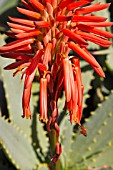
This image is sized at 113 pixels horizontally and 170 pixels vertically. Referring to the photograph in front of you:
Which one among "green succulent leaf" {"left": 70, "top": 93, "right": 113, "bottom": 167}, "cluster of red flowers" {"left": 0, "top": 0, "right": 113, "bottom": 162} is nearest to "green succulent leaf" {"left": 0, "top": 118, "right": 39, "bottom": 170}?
"green succulent leaf" {"left": 70, "top": 93, "right": 113, "bottom": 167}

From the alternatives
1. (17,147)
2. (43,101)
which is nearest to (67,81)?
(43,101)

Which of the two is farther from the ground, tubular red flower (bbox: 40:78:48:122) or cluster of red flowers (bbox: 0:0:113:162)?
cluster of red flowers (bbox: 0:0:113:162)

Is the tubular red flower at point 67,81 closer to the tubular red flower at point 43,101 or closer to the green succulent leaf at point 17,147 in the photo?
the tubular red flower at point 43,101

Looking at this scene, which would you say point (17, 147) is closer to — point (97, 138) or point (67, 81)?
point (97, 138)

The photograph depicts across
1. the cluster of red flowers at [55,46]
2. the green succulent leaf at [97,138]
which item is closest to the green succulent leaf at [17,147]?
the green succulent leaf at [97,138]

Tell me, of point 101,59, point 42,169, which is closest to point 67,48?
point 42,169

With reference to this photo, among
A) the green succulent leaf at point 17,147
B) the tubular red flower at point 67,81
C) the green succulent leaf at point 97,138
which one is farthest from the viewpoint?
the green succulent leaf at point 97,138

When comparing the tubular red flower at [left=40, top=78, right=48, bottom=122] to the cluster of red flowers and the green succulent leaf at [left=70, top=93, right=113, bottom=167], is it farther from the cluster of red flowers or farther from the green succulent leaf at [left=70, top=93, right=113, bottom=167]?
the green succulent leaf at [left=70, top=93, right=113, bottom=167]

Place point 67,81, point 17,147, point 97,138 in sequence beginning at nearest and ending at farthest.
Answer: point 67,81 < point 17,147 < point 97,138

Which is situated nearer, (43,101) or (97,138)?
(43,101)

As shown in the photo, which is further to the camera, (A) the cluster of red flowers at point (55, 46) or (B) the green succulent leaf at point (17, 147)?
(B) the green succulent leaf at point (17, 147)
